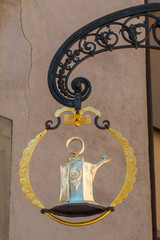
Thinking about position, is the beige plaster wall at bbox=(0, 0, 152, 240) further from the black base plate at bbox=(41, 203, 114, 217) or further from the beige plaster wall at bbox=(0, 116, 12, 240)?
the black base plate at bbox=(41, 203, 114, 217)

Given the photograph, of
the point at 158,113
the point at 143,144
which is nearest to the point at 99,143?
the point at 143,144

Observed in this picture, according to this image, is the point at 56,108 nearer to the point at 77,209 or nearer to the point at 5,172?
the point at 5,172

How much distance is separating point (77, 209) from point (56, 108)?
3.65m

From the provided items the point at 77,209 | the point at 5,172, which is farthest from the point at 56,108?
the point at 77,209

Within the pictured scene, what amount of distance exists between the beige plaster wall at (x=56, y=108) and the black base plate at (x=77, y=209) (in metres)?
2.60

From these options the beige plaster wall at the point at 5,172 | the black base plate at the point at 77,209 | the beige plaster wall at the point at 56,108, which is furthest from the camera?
the beige plaster wall at the point at 56,108

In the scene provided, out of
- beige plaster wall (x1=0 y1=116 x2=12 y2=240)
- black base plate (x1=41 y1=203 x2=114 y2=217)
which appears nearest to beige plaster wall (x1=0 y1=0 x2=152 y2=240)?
beige plaster wall (x1=0 y1=116 x2=12 y2=240)

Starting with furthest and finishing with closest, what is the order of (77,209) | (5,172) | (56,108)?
(56,108)
(5,172)
(77,209)

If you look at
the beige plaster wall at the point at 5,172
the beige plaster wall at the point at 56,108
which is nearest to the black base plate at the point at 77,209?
the beige plaster wall at the point at 5,172

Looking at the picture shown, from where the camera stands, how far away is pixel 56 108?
25.9 feet

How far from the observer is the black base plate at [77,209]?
420cm

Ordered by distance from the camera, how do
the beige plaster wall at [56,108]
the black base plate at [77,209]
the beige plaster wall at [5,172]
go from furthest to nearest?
the beige plaster wall at [56,108]
the beige plaster wall at [5,172]
the black base plate at [77,209]

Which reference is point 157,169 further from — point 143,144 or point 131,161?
point 131,161

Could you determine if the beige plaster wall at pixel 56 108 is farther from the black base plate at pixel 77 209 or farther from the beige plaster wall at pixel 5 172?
the black base plate at pixel 77 209
